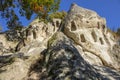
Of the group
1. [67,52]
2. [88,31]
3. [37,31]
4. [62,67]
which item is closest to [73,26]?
[88,31]

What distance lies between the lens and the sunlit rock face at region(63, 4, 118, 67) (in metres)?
21.3

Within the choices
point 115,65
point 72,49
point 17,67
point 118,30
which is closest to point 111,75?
point 72,49

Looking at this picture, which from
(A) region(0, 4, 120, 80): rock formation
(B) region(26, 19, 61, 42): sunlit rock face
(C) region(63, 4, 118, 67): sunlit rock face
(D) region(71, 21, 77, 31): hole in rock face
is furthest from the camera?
(B) region(26, 19, 61, 42): sunlit rock face

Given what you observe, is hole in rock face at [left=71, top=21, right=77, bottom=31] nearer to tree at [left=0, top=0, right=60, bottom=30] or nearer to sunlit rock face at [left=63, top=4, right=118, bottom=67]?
sunlit rock face at [left=63, top=4, right=118, bottom=67]

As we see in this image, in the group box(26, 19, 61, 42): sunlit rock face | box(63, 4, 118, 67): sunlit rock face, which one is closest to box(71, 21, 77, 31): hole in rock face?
box(63, 4, 118, 67): sunlit rock face

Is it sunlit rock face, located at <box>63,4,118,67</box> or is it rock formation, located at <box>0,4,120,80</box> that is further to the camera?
sunlit rock face, located at <box>63,4,118,67</box>

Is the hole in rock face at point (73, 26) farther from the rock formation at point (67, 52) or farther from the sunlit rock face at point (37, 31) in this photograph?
the sunlit rock face at point (37, 31)

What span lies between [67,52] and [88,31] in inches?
461

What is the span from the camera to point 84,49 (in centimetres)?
2114

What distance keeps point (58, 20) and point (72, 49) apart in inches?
684

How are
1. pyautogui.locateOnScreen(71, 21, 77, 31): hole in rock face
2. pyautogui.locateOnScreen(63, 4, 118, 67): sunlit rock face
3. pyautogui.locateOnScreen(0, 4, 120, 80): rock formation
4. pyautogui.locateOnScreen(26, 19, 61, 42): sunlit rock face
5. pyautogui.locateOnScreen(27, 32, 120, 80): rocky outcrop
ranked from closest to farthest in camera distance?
pyautogui.locateOnScreen(27, 32, 120, 80): rocky outcrop
pyautogui.locateOnScreen(0, 4, 120, 80): rock formation
pyautogui.locateOnScreen(63, 4, 118, 67): sunlit rock face
pyautogui.locateOnScreen(71, 21, 77, 31): hole in rock face
pyautogui.locateOnScreen(26, 19, 61, 42): sunlit rock face

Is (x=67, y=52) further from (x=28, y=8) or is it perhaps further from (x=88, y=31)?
(x=88, y=31)

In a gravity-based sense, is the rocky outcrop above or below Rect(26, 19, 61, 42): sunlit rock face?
below

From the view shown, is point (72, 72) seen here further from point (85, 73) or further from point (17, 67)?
point (17, 67)
